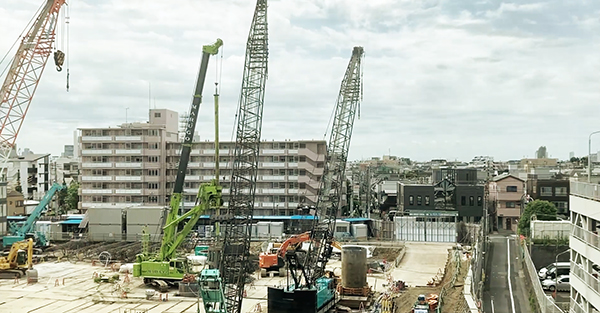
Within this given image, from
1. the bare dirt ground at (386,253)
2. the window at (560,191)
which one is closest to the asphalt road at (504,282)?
the bare dirt ground at (386,253)

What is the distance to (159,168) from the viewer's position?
203 ft

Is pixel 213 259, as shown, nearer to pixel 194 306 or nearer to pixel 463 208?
pixel 194 306

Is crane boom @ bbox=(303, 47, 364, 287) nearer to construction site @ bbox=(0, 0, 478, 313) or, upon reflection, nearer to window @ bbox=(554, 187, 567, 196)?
construction site @ bbox=(0, 0, 478, 313)

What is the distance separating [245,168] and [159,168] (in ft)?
122

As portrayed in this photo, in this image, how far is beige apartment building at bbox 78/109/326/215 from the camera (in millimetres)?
59625

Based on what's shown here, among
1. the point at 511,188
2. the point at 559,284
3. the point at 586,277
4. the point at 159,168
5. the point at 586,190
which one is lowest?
the point at 559,284

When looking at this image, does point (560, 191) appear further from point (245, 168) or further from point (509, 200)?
point (245, 168)

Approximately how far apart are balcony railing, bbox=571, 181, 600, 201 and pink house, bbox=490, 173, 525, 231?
4032 cm

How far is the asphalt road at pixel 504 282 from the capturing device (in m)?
25.8

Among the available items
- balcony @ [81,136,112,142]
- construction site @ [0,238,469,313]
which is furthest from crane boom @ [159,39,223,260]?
balcony @ [81,136,112,142]

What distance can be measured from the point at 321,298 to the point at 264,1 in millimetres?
14558

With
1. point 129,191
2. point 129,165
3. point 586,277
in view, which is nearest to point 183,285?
point 586,277

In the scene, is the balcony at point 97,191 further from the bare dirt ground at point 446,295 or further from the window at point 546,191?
the window at point 546,191

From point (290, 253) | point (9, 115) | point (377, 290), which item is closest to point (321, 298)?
point (290, 253)
